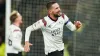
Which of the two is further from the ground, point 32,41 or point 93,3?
point 93,3

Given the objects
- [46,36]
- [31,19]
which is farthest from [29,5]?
[46,36]

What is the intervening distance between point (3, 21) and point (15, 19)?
8.93ft

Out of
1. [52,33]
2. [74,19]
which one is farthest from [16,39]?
[74,19]

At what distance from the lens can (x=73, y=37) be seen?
43.8ft

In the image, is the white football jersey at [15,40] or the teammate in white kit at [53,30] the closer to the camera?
the teammate in white kit at [53,30]

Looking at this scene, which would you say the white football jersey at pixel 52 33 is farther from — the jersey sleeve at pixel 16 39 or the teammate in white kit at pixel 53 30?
the jersey sleeve at pixel 16 39

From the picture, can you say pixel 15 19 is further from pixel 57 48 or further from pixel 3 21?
pixel 3 21

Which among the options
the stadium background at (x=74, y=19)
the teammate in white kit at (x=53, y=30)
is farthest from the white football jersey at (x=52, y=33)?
the stadium background at (x=74, y=19)

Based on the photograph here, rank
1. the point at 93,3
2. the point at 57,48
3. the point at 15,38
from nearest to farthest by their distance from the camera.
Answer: the point at 57,48, the point at 15,38, the point at 93,3

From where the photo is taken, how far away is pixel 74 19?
13203mm

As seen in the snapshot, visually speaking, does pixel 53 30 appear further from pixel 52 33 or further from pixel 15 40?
pixel 15 40

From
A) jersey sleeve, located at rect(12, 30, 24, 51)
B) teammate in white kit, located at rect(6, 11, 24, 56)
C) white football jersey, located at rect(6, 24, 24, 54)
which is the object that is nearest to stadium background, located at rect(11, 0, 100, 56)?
teammate in white kit, located at rect(6, 11, 24, 56)

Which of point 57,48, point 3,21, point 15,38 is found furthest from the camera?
point 3,21

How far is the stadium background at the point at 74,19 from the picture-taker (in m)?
13.1
